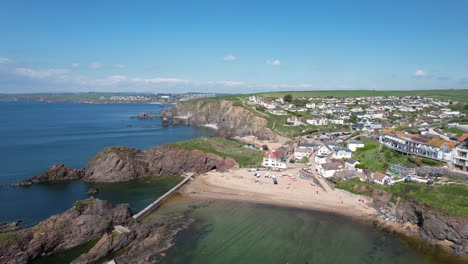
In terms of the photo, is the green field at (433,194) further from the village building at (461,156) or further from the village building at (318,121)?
the village building at (318,121)

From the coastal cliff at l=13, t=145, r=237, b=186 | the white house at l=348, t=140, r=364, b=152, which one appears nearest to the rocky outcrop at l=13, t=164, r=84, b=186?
the coastal cliff at l=13, t=145, r=237, b=186

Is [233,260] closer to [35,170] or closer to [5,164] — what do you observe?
[35,170]

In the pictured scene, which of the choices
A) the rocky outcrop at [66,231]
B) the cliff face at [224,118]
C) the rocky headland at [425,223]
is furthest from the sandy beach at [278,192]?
the cliff face at [224,118]

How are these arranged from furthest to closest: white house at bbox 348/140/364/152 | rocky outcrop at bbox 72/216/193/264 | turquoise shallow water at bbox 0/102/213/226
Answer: white house at bbox 348/140/364/152, turquoise shallow water at bbox 0/102/213/226, rocky outcrop at bbox 72/216/193/264

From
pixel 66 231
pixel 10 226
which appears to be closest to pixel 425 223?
pixel 66 231

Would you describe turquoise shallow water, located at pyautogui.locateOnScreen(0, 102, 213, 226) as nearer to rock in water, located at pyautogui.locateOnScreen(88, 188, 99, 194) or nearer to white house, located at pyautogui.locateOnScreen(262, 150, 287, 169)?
rock in water, located at pyautogui.locateOnScreen(88, 188, 99, 194)

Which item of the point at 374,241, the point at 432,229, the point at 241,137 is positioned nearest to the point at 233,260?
the point at 374,241

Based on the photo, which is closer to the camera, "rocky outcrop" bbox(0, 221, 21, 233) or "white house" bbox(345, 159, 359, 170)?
"rocky outcrop" bbox(0, 221, 21, 233)
